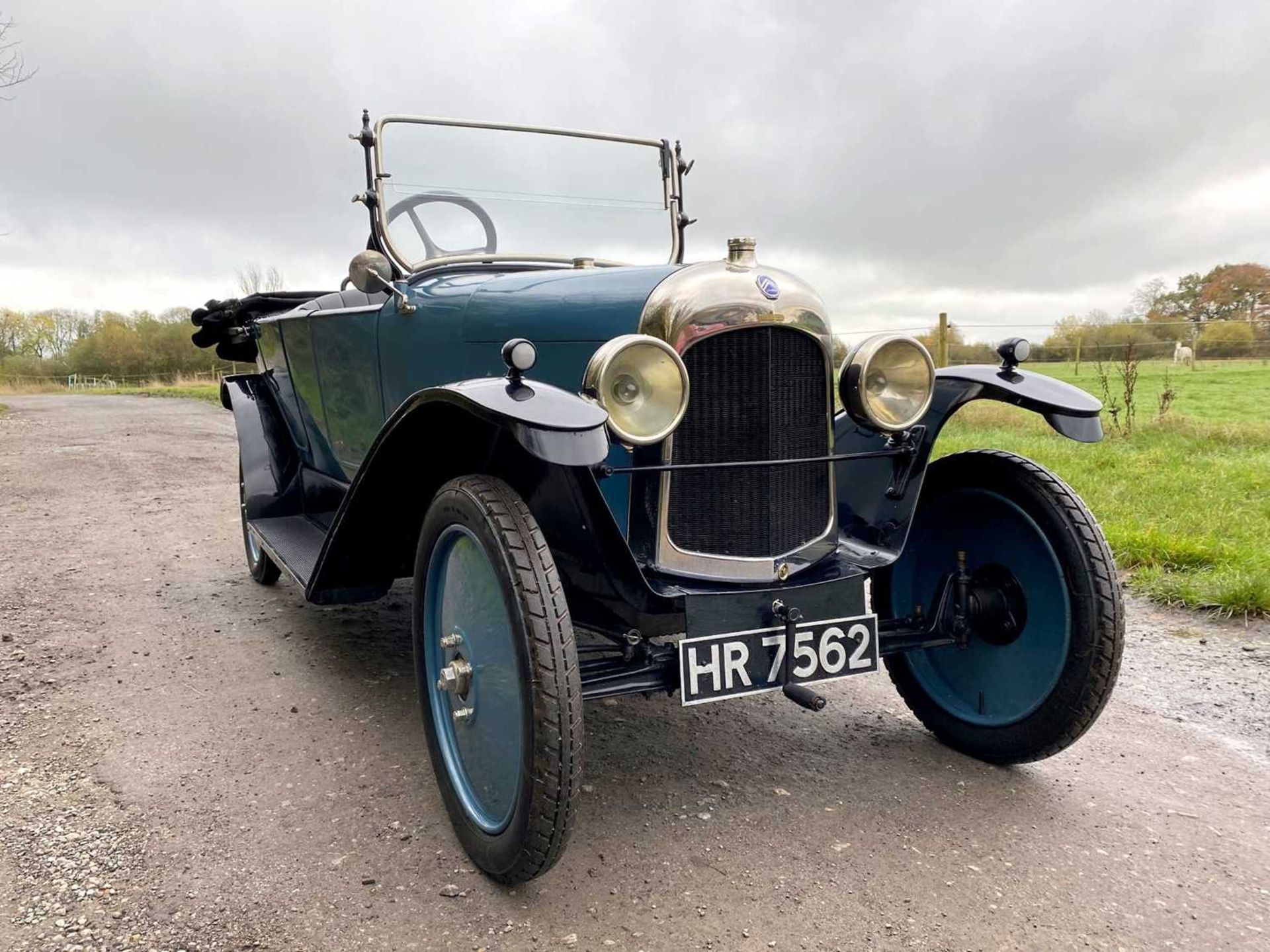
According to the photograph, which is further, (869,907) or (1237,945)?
(869,907)

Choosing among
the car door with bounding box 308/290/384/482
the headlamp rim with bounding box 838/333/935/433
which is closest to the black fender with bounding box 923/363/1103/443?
the headlamp rim with bounding box 838/333/935/433

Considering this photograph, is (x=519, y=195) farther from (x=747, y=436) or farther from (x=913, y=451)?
(x=913, y=451)

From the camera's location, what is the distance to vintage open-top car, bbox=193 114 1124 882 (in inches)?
81.2

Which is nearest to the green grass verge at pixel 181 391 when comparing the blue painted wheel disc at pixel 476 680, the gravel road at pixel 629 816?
the gravel road at pixel 629 816

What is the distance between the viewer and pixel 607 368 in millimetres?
2166

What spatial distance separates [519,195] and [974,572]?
233 centimetres

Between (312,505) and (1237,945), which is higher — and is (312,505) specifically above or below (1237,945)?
above

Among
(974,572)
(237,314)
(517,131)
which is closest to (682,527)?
(974,572)

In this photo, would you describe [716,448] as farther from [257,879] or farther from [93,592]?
[93,592]

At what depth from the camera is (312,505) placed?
4.59m

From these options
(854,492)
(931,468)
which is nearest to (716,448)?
(854,492)

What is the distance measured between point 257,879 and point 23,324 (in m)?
46.6

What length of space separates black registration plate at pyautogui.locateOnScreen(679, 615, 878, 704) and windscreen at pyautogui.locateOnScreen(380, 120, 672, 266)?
6.59 feet

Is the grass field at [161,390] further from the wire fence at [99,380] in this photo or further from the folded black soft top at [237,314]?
the folded black soft top at [237,314]
